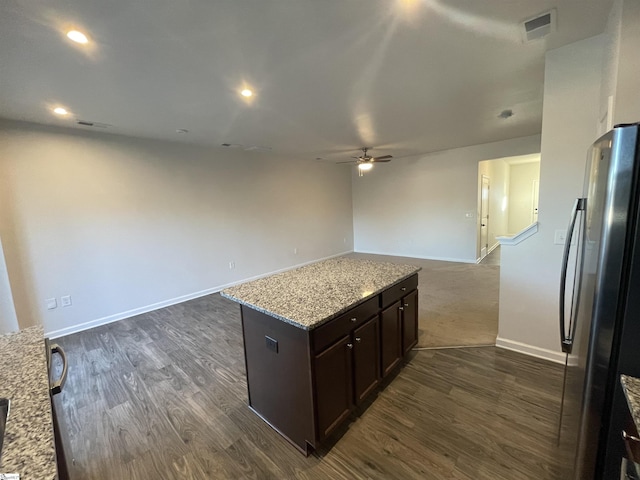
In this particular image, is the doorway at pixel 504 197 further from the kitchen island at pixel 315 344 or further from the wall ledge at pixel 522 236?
the kitchen island at pixel 315 344

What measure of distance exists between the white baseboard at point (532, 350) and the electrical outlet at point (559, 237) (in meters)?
0.97

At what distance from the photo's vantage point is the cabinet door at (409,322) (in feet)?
7.82

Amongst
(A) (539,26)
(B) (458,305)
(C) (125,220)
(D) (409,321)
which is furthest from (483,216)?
(C) (125,220)

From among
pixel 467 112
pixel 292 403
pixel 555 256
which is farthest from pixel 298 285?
pixel 467 112

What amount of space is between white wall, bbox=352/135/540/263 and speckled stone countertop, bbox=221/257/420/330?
4320 mm

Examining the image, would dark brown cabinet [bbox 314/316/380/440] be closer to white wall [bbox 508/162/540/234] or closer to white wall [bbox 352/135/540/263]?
white wall [bbox 352/135/540/263]

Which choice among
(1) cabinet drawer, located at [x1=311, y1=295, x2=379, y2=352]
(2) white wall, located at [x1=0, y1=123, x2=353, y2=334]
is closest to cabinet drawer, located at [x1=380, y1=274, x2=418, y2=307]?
(1) cabinet drawer, located at [x1=311, y1=295, x2=379, y2=352]

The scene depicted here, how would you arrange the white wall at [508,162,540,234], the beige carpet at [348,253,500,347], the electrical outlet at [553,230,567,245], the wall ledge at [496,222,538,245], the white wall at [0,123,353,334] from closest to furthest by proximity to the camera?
the electrical outlet at [553,230,567,245], the wall ledge at [496,222,538,245], the beige carpet at [348,253,500,347], the white wall at [0,123,353,334], the white wall at [508,162,540,234]

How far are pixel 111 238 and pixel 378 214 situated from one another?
575 centimetres

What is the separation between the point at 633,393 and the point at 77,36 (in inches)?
118

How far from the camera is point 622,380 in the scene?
79 cm

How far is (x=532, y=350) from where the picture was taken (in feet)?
8.20

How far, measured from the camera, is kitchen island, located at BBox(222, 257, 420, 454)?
1.54 m

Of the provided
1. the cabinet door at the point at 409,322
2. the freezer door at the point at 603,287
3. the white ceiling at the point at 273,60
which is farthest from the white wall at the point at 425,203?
the freezer door at the point at 603,287
